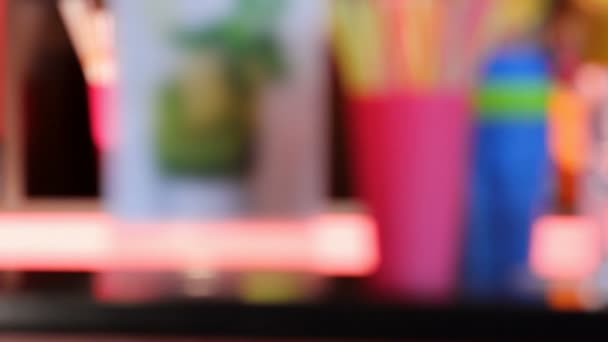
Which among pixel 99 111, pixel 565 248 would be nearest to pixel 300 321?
pixel 565 248

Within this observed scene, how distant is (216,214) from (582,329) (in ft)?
1.00

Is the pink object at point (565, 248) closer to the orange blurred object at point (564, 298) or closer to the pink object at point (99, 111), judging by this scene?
the orange blurred object at point (564, 298)

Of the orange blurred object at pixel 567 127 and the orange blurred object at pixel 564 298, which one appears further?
the orange blurred object at pixel 567 127

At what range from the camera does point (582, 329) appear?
40 centimetres

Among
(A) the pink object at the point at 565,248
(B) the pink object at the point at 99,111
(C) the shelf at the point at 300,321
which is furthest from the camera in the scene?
(B) the pink object at the point at 99,111

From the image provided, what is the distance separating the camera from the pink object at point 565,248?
1.66 ft

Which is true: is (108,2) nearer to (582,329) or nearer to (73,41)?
(73,41)

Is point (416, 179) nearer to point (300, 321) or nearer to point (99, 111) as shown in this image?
point (300, 321)

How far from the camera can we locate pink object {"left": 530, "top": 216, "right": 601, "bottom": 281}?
1.66ft

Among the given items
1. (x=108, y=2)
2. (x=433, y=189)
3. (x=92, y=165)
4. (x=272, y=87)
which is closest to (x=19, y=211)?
(x=92, y=165)

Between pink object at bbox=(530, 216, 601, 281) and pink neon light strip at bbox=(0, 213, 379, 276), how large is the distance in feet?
0.35

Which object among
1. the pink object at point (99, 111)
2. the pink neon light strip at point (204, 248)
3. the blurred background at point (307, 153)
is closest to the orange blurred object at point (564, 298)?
the blurred background at point (307, 153)

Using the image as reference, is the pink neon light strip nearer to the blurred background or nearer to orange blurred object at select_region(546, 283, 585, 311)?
the blurred background

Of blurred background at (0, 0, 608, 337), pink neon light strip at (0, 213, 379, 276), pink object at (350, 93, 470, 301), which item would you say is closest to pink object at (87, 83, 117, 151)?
blurred background at (0, 0, 608, 337)
